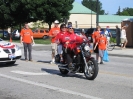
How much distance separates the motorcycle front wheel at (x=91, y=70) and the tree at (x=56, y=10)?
32.1 metres

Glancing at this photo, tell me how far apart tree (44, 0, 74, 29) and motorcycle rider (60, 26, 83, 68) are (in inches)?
1240

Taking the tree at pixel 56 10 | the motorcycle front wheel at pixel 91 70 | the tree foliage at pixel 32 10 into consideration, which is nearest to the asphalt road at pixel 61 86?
the motorcycle front wheel at pixel 91 70

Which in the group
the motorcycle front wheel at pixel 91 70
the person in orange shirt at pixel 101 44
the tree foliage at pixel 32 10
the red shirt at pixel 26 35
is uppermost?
the tree foliage at pixel 32 10

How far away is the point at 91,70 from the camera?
31.8ft

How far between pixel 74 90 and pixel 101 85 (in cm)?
99

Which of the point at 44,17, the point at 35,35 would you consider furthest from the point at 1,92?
the point at 35,35

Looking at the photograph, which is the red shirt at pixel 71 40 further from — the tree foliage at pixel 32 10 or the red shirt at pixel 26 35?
the tree foliage at pixel 32 10

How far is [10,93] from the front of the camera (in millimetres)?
8086

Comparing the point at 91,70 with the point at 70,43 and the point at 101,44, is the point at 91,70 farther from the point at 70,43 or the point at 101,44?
the point at 101,44

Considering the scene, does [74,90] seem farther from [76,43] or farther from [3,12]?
[3,12]

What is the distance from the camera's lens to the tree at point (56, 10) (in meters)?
41.7

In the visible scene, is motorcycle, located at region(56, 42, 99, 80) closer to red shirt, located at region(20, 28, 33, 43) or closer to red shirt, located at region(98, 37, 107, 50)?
red shirt, located at region(98, 37, 107, 50)

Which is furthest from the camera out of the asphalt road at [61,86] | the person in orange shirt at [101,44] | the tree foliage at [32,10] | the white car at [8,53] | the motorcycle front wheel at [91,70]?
the tree foliage at [32,10]

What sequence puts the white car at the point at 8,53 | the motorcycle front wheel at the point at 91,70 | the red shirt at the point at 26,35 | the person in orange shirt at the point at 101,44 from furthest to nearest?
the red shirt at the point at 26,35 → the person in orange shirt at the point at 101,44 → the white car at the point at 8,53 → the motorcycle front wheel at the point at 91,70
